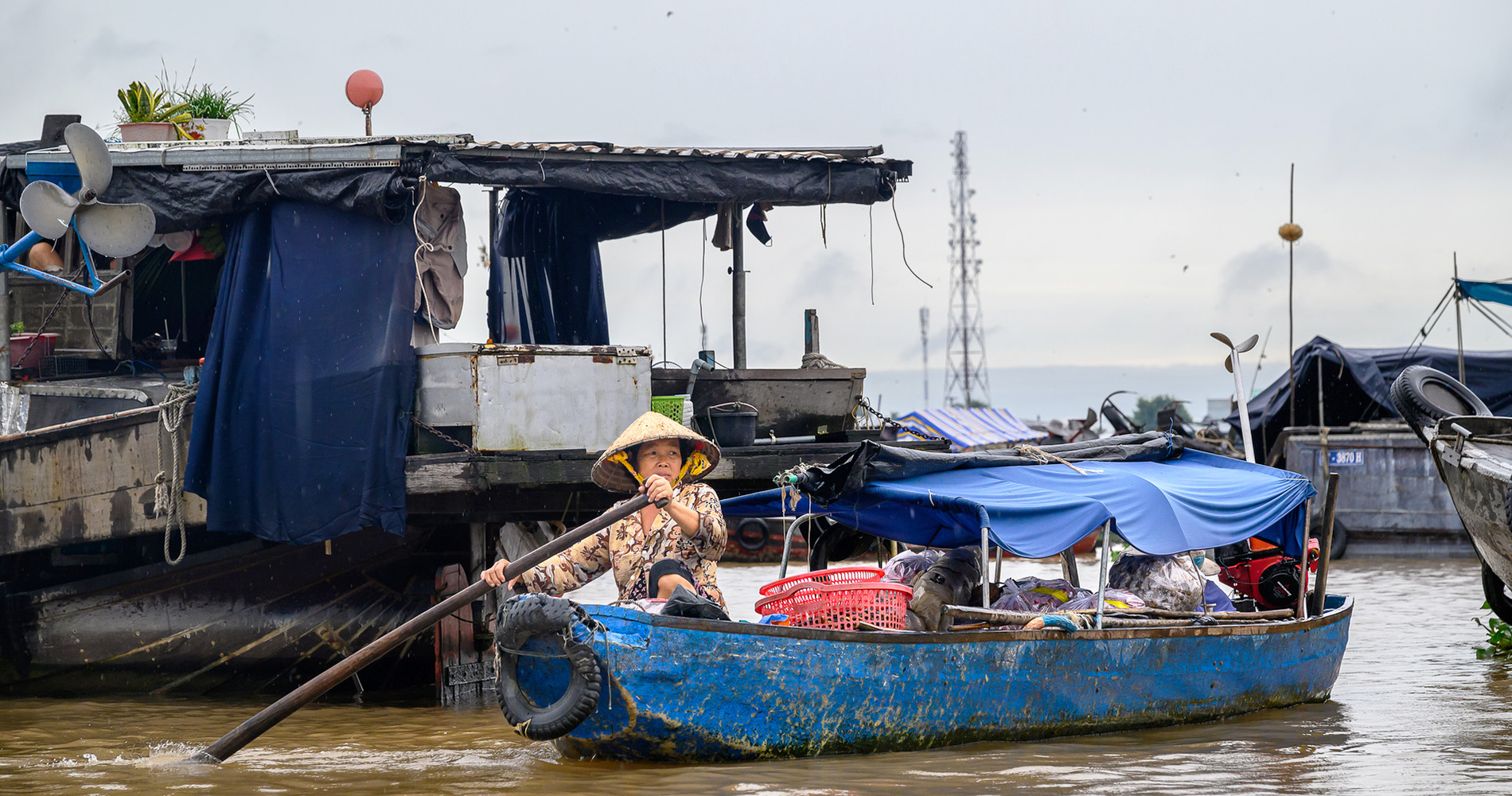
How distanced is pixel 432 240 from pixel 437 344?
715mm

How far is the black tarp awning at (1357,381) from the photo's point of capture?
18484 mm

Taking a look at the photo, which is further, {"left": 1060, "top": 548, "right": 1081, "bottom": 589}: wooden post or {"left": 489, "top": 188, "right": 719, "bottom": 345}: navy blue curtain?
{"left": 489, "top": 188, "right": 719, "bottom": 345}: navy blue curtain

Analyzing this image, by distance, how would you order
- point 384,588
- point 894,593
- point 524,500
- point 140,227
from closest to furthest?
1. point 894,593
2. point 140,227
3. point 524,500
4. point 384,588

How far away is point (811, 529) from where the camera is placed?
8586mm

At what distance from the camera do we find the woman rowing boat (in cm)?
620

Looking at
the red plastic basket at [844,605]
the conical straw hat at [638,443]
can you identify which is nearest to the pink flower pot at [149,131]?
the conical straw hat at [638,443]

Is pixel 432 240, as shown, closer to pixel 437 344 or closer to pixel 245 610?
pixel 437 344

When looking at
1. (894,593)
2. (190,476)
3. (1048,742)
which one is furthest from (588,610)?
(190,476)

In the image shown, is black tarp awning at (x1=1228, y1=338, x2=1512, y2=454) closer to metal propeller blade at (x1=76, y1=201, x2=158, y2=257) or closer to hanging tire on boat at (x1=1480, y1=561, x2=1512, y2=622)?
hanging tire on boat at (x1=1480, y1=561, x2=1512, y2=622)

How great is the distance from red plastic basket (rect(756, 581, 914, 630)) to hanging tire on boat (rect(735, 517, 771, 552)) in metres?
12.5

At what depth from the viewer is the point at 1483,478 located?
28.0 feet

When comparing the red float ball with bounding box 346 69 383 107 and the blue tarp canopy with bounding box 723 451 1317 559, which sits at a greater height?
the red float ball with bounding box 346 69 383 107

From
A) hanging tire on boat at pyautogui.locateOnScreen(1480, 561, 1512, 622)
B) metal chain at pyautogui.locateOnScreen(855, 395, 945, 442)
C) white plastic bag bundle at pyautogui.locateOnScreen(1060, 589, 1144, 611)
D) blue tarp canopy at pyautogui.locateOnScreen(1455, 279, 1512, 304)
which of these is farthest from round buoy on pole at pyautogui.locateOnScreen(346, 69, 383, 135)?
blue tarp canopy at pyautogui.locateOnScreen(1455, 279, 1512, 304)

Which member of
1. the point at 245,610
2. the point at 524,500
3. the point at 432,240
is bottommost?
the point at 245,610
